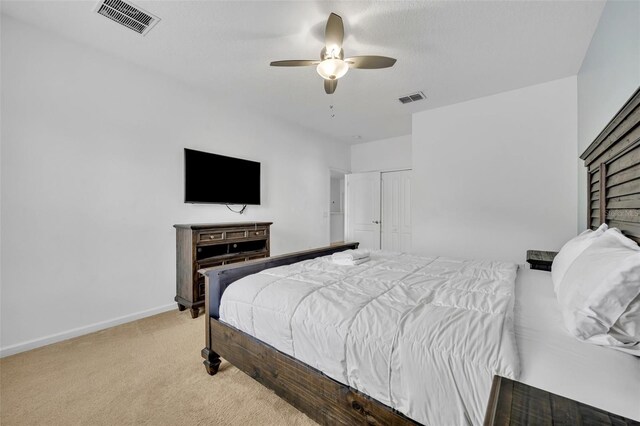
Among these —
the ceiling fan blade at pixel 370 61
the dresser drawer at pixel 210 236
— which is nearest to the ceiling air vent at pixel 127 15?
the ceiling fan blade at pixel 370 61

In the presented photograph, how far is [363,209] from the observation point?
5.72 m

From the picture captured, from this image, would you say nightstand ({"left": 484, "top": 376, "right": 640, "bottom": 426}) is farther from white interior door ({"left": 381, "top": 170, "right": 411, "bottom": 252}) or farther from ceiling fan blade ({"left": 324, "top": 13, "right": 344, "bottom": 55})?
white interior door ({"left": 381, "top": 170, "right": 411, "bottom": 252})

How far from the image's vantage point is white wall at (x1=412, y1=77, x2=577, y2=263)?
3113 mm

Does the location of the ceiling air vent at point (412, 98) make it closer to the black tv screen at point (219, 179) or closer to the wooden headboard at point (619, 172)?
the wooden headboard at point (619, 172)

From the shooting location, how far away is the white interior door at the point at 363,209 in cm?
555

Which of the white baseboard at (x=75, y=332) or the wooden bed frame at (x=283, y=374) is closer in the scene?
the wooden bed frame at (x=283, y=374)

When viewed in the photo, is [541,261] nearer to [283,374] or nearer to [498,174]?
[498,174]

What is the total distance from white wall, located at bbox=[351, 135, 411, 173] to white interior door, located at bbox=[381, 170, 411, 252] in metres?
0.24

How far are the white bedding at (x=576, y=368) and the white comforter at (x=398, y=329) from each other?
0.21ft

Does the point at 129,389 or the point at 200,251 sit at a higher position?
the point at 200,251

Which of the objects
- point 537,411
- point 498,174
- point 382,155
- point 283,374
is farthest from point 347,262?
point 382,155

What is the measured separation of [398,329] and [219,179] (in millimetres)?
3047

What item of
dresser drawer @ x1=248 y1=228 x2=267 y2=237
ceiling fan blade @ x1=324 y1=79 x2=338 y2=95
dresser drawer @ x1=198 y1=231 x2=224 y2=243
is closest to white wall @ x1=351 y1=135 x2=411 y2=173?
dresser drawer @ x1=248 y1=228 x2=267 y2=237

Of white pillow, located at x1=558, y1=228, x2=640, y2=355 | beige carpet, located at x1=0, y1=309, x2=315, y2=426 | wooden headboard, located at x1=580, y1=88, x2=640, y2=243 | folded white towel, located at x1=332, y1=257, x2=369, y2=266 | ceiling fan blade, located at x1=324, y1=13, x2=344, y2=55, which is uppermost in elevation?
ceiling fan blade, located at x1=324, y1=13, x2=344, y2=55
